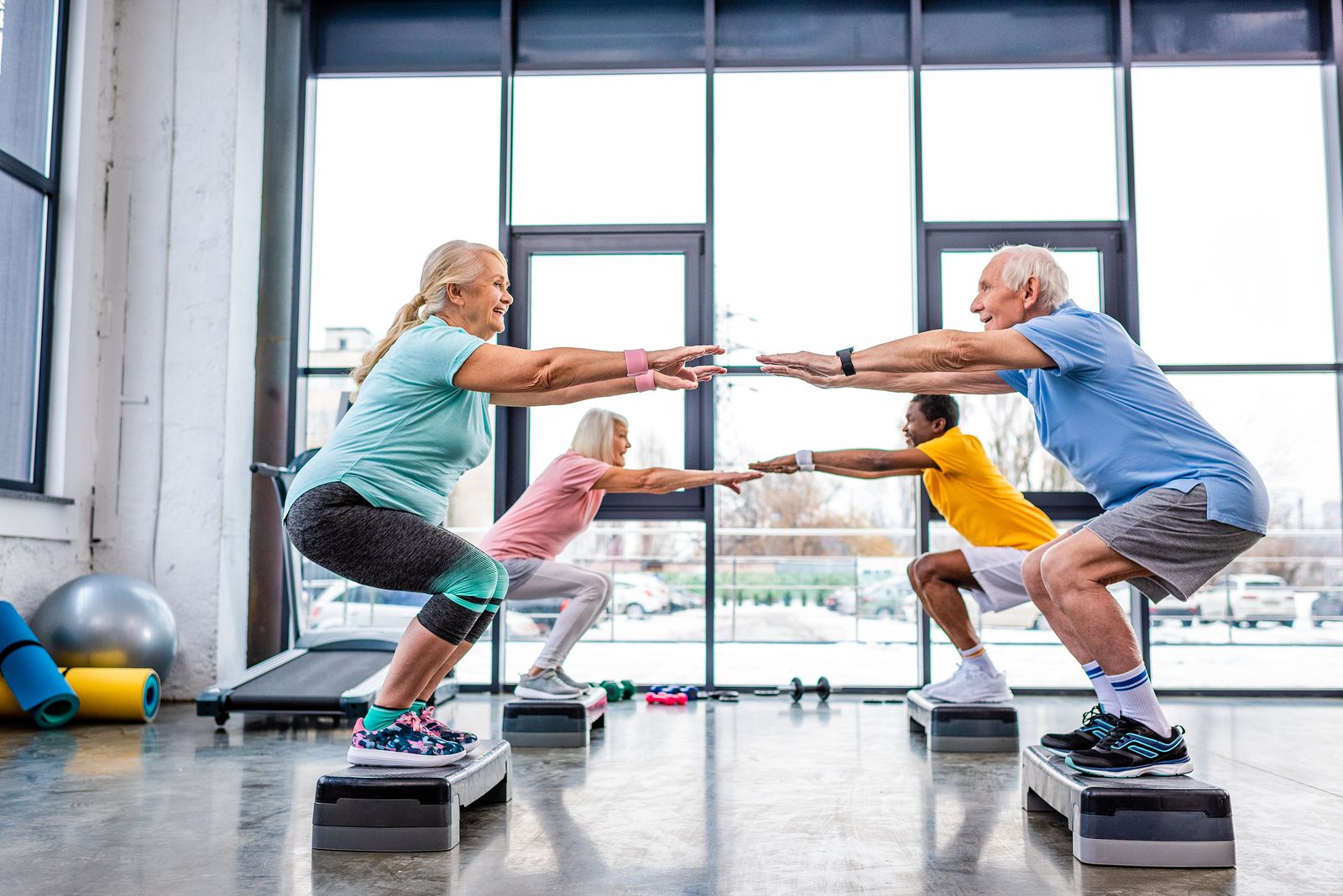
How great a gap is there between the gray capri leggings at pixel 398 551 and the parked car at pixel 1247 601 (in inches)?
172

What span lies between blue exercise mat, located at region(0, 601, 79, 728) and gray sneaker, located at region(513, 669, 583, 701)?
1696 mm

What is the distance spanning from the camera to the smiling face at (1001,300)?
267 cm

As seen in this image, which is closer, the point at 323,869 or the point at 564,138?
the point at 323,869

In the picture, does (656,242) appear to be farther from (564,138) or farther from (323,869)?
(323,869)

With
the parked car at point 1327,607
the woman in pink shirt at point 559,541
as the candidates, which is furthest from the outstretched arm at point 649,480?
the parked car at point 1327,607

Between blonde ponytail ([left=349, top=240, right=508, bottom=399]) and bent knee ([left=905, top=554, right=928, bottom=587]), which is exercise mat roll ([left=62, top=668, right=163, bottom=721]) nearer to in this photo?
blonde ponytail ([left=349, top=240, right=508, bottom=399])

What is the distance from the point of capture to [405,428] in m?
2.39

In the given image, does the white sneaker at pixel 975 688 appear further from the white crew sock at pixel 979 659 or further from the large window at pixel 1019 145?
the large window at pixel 1019 145

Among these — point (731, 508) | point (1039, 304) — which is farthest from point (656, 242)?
point (1039, 304)

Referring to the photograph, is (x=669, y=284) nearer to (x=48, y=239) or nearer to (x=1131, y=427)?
(x=48, y=239)

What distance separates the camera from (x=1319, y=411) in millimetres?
5246

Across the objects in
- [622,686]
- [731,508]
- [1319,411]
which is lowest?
[622,686]

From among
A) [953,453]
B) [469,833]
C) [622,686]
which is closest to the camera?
[469,833]

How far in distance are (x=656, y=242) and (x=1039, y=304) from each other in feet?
9.65
